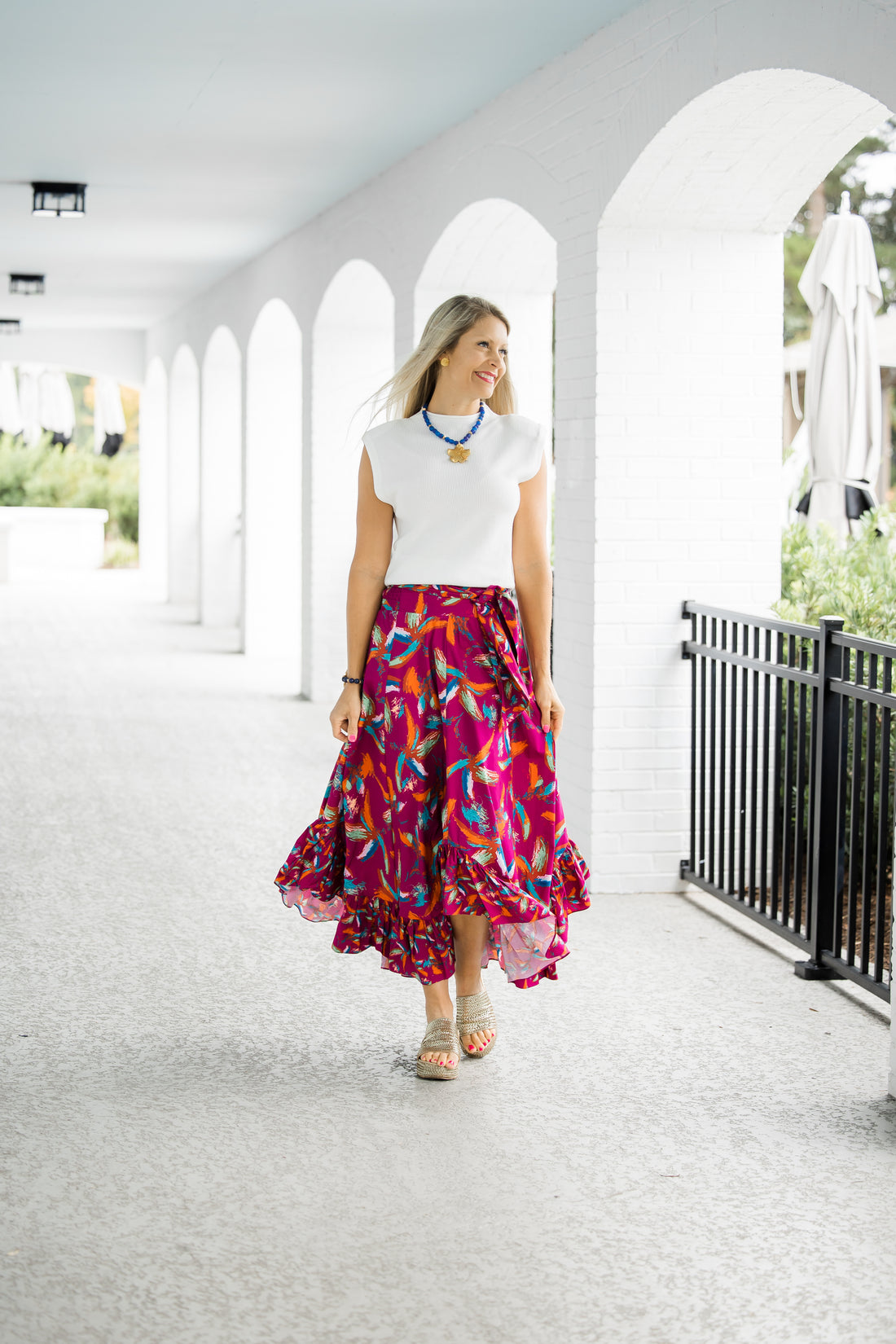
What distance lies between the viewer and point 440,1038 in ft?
11.5

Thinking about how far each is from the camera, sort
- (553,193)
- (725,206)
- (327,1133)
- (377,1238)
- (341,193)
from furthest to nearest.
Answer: (341,193) < (553,193) < (725,206) < (327,1133) < (377,1238)

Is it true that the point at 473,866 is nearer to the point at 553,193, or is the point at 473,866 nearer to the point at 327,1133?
the point at 327,1133

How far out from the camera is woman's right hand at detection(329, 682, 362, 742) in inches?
134

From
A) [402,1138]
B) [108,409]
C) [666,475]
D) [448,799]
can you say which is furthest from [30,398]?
[402,1138]

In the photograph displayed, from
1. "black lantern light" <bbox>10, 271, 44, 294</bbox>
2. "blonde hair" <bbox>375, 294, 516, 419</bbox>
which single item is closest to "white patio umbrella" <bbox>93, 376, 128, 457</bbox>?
"black lantern light" <bbox>10, 271, 44, 294</bbox>

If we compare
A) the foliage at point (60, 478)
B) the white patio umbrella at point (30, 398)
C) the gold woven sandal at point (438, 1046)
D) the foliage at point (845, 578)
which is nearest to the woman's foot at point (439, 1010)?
the gold woven sandal at point (438, 1046)

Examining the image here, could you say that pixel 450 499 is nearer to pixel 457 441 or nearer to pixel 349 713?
pixel 457 441

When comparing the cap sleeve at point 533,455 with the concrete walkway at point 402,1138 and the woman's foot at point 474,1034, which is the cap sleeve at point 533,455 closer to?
the woman's foot at point 474,1034

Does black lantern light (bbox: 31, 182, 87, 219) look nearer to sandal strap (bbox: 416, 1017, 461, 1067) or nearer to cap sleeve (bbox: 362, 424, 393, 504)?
cap sleeve (bbox: 362, 424, 393, 504)

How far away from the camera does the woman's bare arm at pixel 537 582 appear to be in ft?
11.4

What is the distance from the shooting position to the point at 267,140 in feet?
23.9

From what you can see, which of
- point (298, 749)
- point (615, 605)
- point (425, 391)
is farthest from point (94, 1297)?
point (298, 749)

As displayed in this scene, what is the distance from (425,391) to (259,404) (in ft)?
28.9

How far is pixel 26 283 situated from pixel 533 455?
34.4 ft
